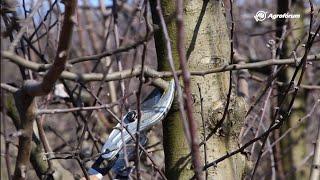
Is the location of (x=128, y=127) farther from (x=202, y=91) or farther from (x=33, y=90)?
(x=33, y=90)

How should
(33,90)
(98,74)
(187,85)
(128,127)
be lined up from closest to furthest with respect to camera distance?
(187,85)
(33,90)
(98,74)
(128,127)

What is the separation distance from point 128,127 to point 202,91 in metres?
0.31

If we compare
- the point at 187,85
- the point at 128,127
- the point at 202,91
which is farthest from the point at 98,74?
the point at 202,91

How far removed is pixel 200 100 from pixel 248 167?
1.24ft

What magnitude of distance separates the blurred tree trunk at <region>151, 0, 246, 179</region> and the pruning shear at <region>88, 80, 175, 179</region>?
3.6 inches

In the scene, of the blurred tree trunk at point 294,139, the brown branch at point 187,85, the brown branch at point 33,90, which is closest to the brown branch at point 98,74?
the brown branch at point 33,90

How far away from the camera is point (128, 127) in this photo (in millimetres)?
2064

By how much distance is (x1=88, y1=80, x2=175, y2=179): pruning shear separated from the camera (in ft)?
6.68

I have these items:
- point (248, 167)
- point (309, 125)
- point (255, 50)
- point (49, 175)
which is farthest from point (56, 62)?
point (255, 50)

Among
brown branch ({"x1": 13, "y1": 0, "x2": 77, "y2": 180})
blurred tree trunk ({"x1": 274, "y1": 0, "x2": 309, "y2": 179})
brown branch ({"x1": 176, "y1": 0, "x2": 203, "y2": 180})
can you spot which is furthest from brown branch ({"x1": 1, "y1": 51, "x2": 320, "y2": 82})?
blurred tree trunk ({"x1": 274, "y1": 0, "x2": 309, "y2": 179})

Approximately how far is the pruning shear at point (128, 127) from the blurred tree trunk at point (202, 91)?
0.09 m

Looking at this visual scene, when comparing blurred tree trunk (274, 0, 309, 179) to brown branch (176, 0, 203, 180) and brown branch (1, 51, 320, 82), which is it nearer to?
brown branch (1, 51, 320, 82)

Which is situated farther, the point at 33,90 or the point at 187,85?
the point at 33,90

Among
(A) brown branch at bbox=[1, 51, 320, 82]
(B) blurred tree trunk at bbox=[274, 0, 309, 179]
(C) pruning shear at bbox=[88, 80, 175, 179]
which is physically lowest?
(B) blurred tree trunk at bbox=[274, 0, 309, 179]
